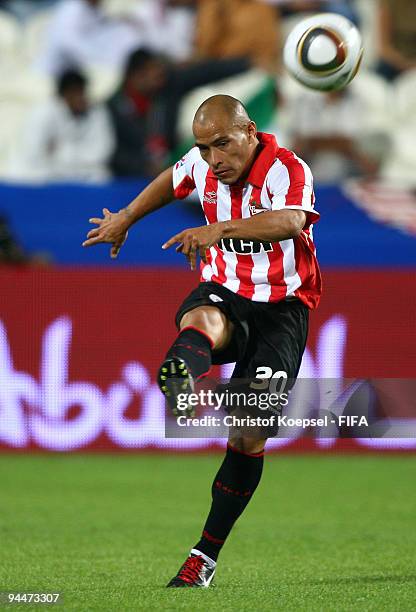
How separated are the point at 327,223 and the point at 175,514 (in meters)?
4.31

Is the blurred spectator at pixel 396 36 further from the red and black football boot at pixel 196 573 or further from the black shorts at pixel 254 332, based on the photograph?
the red and black football boot at pixel 196 573

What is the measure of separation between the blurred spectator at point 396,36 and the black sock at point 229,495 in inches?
362

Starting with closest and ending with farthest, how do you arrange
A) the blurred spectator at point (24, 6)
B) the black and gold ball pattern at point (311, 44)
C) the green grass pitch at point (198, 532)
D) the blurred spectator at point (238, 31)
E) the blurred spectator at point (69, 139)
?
the green grass pitch at point (198, 532)
the black and gold ball pattern at point (311, 44)
the blurred spectator at point (69, 139)
the blurred spectator at point (238, 31)
the blurred spectator at point (24, 6)

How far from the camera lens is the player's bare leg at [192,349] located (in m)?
4.33

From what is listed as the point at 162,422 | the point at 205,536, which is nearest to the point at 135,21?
the point at 162,422

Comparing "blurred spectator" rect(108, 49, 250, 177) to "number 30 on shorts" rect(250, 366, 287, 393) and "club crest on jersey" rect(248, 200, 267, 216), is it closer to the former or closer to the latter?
"club crest on jersey" rect(248, 200, 267, 216)

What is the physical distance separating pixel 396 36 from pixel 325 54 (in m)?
9.00

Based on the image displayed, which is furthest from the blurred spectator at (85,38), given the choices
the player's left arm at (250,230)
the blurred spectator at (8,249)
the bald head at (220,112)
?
the player's left arm at (250,230)

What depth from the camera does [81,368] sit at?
932cm

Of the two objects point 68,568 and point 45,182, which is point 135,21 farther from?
point 68,568

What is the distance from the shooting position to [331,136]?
12031mm

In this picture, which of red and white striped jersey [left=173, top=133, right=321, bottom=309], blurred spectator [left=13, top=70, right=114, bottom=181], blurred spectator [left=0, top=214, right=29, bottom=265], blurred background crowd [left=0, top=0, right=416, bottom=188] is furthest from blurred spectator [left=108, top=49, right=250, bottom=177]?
red and white striped jersey [left=173, top=133, right=321, bottom=309]

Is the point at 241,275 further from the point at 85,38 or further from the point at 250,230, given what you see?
the point at 85,38

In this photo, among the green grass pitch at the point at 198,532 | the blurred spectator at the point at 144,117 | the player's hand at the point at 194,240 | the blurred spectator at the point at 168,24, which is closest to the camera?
the player's hand at the point at 194,240
